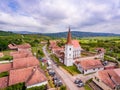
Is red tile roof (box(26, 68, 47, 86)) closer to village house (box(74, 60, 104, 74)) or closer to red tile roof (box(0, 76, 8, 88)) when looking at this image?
red tile roof (box(0, 76, 8, 88))

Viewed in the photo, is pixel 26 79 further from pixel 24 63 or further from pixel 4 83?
pixel 24 63

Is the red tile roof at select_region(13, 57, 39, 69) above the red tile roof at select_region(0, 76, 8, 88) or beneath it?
above

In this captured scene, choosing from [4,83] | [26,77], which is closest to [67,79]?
[26,77]

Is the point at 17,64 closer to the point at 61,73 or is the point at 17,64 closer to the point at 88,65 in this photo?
the point at 61,73

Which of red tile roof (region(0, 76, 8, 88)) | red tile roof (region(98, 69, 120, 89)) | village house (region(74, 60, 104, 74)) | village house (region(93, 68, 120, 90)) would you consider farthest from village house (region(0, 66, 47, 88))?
village house (region(74, 60, 104, 74))

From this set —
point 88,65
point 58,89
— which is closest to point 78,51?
point 88,65

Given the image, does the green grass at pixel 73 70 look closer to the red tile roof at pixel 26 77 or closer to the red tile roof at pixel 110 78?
the red tile roof at pixel 110 78

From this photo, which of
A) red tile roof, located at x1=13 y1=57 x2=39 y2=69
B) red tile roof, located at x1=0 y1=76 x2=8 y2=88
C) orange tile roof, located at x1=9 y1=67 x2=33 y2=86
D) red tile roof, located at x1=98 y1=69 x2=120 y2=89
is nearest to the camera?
red tile roof, located at x1=0 y1=76 x2=8 y2=88

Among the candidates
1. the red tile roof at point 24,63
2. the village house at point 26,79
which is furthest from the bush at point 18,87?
the red tile roof at point 24,63
